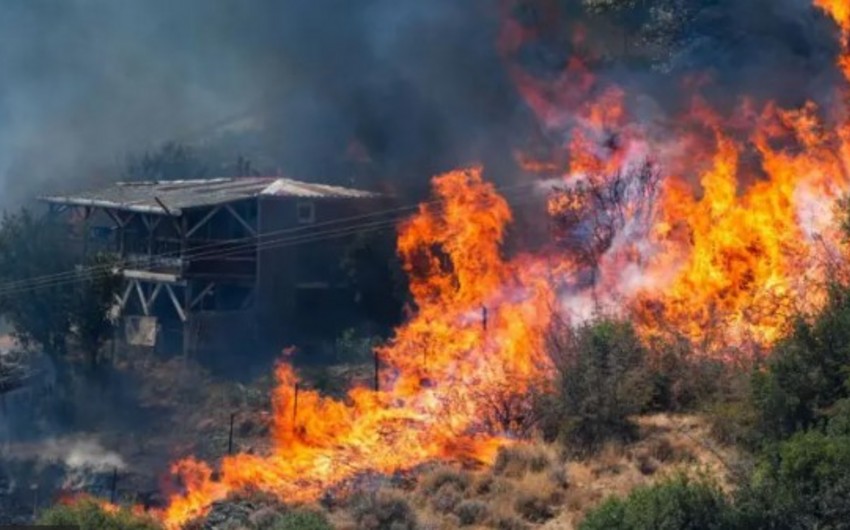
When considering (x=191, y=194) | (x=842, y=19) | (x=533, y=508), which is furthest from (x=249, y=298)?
(x=842, y=19)

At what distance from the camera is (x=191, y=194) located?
125 ft

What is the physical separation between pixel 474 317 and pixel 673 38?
1698 cm

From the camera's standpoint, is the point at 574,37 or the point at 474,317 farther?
the point at 574,37

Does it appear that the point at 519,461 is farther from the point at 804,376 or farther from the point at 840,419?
the point at 840,419

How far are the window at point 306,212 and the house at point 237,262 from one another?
0.03m

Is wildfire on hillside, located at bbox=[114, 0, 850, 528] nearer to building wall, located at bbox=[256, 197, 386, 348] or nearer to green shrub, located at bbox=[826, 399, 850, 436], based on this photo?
building wall, located at bbox=[256, 197, 386, 348]

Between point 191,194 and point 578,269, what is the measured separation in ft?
50.5

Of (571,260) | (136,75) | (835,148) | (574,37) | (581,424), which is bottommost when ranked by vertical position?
(581,424)

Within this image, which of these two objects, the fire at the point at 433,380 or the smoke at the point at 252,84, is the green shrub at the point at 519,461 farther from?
the smoke at the point at 252,84

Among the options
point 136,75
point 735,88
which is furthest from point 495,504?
point 136,75

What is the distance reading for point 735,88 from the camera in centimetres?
3023

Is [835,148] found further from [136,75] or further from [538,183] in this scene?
[136,75]

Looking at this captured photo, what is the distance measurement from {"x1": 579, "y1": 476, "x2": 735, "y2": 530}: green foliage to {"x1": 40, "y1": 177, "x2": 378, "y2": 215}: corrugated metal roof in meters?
22.6

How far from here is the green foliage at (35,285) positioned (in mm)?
31172
